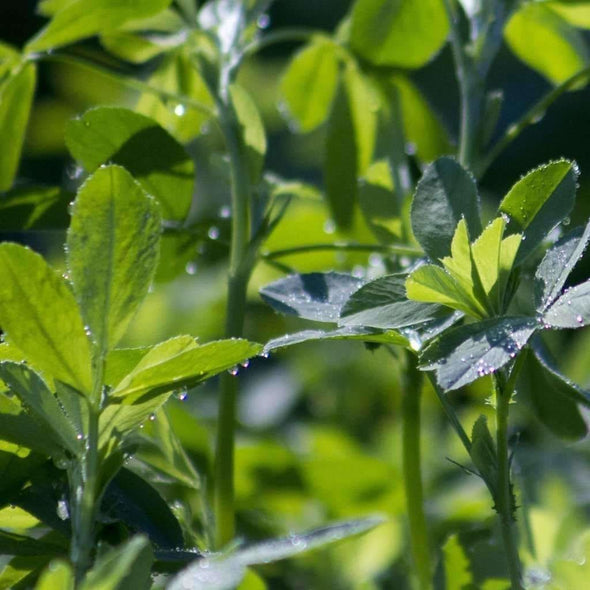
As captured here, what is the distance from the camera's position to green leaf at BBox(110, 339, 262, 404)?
0.37 metres

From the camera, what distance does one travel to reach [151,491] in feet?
1.42

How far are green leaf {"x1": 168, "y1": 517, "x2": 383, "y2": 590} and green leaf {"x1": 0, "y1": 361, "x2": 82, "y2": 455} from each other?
0.26ft

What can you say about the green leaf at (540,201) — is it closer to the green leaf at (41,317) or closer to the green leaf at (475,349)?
the green leaf at (475,349)

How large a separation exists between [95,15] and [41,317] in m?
0.27

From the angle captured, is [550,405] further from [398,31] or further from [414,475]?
Answer: [398,31]

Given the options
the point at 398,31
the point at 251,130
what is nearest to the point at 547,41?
the point at 398,31

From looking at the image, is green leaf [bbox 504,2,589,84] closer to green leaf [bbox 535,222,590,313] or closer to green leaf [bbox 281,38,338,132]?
green leaf [bbox 281,38,338,132]

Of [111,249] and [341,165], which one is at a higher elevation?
[111,249]

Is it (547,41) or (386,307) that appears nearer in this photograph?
(386,307)

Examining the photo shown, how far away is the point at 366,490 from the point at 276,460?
0.07 m

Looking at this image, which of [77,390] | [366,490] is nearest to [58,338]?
[77,390]

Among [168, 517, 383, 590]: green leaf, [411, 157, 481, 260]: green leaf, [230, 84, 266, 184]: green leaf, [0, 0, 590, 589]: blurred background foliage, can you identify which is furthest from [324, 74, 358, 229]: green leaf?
[168, 517, 383, 590]: green leaf

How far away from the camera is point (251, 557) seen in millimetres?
328

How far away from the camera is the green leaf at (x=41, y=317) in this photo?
1.16 feet
